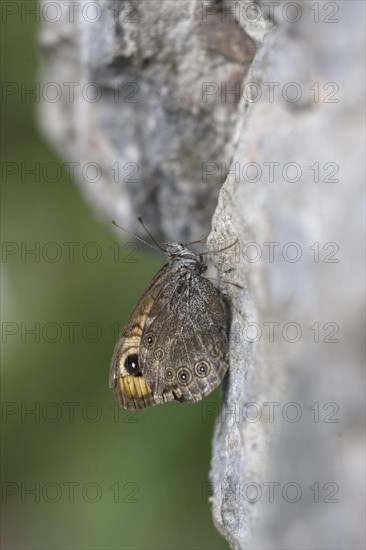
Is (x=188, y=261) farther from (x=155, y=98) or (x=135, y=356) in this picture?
(x=155, y=98)

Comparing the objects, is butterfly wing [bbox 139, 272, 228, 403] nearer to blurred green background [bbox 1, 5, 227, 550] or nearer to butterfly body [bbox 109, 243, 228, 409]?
butterfly body [bbox 109, 243, 228, 409]

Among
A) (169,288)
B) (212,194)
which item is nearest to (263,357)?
(169,288)

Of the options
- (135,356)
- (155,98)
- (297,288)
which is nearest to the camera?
(297,288)

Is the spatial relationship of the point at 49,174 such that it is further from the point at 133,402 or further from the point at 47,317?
the point at 133,402

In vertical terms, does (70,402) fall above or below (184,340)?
below

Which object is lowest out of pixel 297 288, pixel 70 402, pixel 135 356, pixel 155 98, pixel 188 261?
pixel 70 402

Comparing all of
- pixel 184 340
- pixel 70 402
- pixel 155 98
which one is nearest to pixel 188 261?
pixel 184 340

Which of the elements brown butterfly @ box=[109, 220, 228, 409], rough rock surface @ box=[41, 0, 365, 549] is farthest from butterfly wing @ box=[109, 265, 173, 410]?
rough rock surface @ box=[41, 0, 365, 549]
